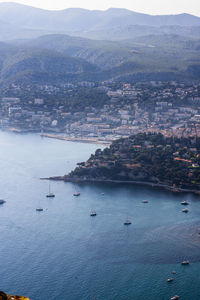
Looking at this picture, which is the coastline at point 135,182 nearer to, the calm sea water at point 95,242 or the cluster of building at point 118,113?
the calm sea water at point 95,242

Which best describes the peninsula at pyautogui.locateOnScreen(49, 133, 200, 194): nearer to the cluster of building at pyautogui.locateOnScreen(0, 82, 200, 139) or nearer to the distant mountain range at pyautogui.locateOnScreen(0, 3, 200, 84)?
the cluster of building at pyautogui.locateOnScreen(0, 82, 200, 139)

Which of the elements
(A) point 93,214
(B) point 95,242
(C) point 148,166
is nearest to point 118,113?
(C) point 148,166

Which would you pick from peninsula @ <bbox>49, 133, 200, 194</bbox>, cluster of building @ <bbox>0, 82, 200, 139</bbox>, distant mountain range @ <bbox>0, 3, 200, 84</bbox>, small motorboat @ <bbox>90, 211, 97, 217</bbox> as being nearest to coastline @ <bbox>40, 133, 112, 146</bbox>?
cluster of building @ <bbox>0, 82, 200, 139</bbox>

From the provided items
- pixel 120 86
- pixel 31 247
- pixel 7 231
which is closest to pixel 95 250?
pixel 31 247

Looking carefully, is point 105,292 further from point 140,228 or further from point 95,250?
point 140,228

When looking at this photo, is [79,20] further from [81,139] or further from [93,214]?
[93,214]

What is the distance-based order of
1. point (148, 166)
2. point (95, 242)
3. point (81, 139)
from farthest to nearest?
point (81, 139) < point (148, 166) < point (95, 242)
